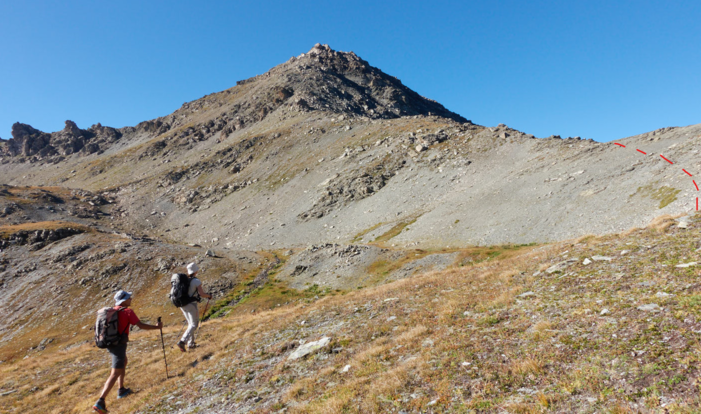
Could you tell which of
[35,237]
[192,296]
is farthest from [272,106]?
[192,296]

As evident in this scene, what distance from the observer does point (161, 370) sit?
13070 millimetres

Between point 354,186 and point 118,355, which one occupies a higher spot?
point 354,186

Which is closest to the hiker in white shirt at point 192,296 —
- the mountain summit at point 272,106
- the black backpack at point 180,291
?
the black backpack at point 180,291

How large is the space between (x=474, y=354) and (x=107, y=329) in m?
11.7

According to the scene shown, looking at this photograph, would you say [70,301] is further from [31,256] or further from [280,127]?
[280,127]

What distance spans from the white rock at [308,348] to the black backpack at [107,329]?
19.5 ft

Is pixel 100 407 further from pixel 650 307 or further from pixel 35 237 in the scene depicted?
pixel 35 237

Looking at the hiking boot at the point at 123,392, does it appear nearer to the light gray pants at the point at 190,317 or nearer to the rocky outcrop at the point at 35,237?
the light gray pants at the point at 190,317

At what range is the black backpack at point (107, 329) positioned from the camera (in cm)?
1028

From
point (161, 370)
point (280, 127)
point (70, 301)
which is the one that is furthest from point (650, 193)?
point (280, 127)

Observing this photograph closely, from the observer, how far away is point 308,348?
11.4 meters

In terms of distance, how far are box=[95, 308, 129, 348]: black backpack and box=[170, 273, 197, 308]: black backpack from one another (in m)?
3.21

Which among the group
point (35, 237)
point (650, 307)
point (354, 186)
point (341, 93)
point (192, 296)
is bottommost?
point (192, 296)

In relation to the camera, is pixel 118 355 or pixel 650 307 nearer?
pixel 650 307
